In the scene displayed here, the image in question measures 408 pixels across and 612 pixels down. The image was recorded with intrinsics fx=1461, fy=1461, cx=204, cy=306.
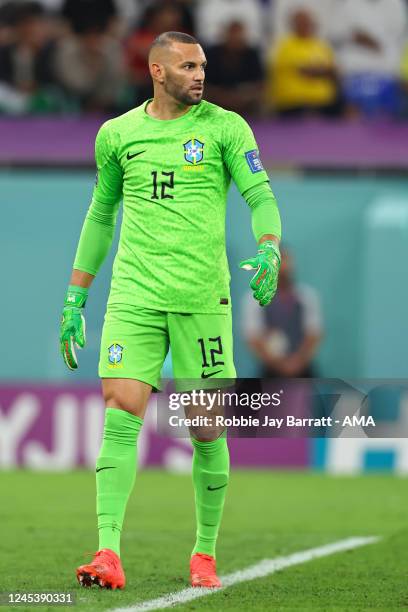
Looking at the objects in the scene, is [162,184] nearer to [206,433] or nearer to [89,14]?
[206,433]

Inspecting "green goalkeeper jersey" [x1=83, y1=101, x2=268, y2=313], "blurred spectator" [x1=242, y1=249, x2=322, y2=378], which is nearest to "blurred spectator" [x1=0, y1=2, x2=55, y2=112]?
"blurred spectator" [x1=242, y1=249, x2=322, y2=378]

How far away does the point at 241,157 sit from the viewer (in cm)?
581

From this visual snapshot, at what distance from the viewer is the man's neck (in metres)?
5.93

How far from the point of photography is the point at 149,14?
14656 mm

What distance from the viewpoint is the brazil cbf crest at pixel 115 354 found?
5809 millimetres

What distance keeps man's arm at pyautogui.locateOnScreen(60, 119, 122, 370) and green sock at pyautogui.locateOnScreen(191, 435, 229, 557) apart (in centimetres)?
66

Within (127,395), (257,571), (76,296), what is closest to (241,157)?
(76,296)

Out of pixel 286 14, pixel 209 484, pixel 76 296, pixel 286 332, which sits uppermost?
pixel 286 14

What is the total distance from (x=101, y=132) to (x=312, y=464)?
7.66 m

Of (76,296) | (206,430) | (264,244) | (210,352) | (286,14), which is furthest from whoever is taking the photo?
(286,14)

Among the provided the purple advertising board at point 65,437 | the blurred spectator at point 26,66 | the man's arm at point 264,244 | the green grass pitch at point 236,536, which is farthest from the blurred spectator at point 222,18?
the man's arm at point 264,244

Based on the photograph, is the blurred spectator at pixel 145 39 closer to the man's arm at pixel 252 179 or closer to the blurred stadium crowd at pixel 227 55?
the blurred stadium crowd at pixel 227 55

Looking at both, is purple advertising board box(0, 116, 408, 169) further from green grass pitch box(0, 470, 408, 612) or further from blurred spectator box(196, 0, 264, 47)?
green grass pitch box(0, 470, 408, 612)

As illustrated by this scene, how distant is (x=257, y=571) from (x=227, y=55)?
29.1 ft
